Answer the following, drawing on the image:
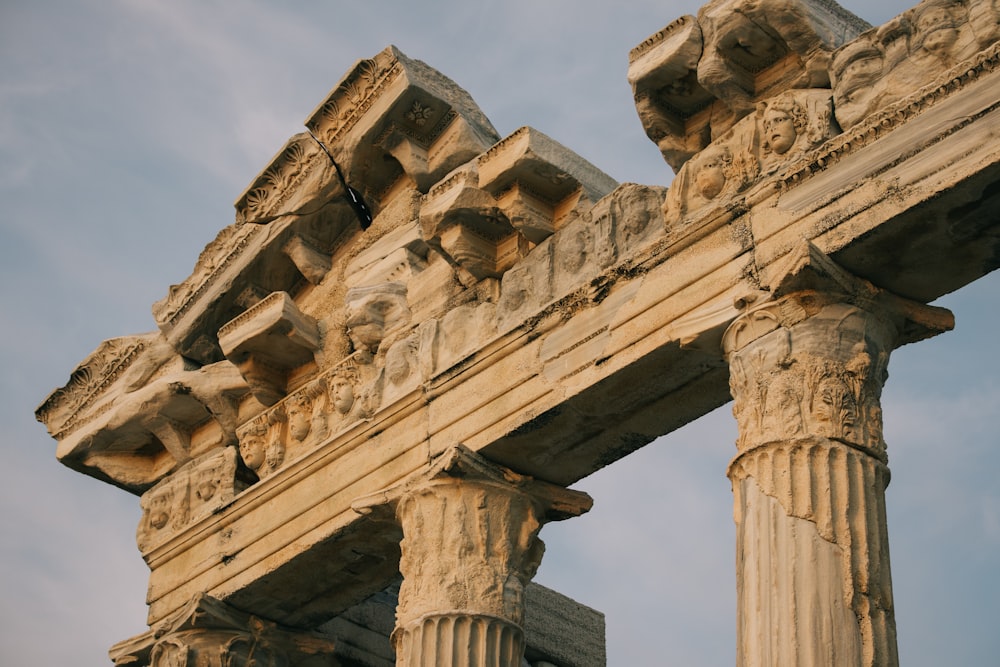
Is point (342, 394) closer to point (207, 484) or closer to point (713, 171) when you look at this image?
point (207, 484)

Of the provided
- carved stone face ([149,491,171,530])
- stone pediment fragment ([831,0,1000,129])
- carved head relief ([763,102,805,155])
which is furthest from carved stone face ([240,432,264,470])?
stone pediment fragment ([831,0,1000,129])

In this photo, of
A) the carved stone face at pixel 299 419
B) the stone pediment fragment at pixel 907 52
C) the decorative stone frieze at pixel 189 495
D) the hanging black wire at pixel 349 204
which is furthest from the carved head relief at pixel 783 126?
the decorative stone frieze at pixel 189 495

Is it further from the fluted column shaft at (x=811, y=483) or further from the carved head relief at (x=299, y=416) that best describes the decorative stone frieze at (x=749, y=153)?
the carved head relief at (x=299, y=416)

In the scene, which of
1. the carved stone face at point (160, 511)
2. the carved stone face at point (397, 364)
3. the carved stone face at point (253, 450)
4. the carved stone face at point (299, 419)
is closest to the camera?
the carved stone face at point (397, 364)

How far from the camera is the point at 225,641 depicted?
12.9 metres

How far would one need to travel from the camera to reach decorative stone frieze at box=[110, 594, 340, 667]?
12.9 metres

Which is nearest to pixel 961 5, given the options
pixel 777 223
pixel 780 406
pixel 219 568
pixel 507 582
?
pixel 777 223

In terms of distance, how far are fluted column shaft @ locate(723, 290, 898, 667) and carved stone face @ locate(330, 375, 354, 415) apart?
3741mm

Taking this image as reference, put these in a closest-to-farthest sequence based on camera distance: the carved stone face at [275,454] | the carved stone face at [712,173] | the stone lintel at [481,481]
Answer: the carved stone face at [712,173] < the stone lintel at [481,481] < the carved stone face at [275,454]

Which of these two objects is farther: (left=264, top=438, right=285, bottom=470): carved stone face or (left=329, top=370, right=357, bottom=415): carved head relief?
(left=264, top=438, right=285, bottom=470): carved stone face

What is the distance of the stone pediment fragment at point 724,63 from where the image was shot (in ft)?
A: 33.2

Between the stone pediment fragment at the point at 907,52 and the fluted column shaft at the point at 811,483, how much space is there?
1.17 metres

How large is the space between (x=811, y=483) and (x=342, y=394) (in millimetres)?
4633

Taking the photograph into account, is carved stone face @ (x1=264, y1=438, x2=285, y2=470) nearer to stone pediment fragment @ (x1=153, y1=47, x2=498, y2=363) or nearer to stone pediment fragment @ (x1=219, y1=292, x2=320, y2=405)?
stone pediment fragment @ (x1=219, y1=292, x2=320, y2=405)
